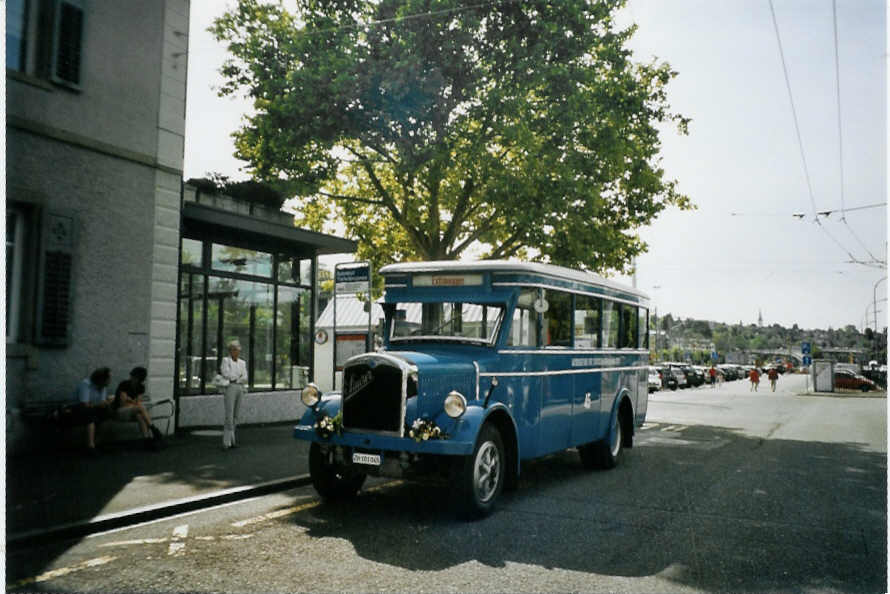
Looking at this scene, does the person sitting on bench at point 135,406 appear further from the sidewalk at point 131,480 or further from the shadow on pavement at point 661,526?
the shadow on pavement at point 661,526

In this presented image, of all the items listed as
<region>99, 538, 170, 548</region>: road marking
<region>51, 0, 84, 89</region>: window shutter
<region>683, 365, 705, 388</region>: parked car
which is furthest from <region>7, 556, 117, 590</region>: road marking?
<region>683, 365, 705, 388</region>: parked car

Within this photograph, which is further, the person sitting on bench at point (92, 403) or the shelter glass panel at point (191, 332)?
the shelter glass panel at point (191, 332)

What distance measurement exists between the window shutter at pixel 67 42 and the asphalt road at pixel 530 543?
6746 mm

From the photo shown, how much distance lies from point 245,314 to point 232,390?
4.04 m

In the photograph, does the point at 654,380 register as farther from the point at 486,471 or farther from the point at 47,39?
the point at 47,39

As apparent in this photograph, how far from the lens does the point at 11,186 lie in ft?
32.7

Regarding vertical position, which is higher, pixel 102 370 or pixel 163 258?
pixel 163 258

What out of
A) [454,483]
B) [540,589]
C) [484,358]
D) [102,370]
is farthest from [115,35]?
[540,589]

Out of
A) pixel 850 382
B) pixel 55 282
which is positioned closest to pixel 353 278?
pixel 55 282

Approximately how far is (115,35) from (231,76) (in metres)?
6.66

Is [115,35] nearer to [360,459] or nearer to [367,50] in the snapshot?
[367,50]

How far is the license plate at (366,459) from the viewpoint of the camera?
7160 millimetres

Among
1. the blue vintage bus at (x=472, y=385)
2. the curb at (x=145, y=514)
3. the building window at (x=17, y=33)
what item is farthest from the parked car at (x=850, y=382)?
the building window at (x=17, y=33)

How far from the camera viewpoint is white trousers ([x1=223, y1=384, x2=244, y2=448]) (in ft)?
37.2
